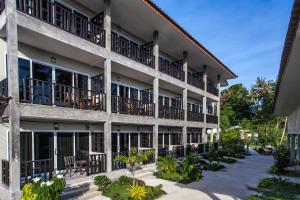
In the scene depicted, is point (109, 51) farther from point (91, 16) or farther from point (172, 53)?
point (172, 53)

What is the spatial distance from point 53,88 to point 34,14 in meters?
3.12

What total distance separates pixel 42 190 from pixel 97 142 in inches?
267

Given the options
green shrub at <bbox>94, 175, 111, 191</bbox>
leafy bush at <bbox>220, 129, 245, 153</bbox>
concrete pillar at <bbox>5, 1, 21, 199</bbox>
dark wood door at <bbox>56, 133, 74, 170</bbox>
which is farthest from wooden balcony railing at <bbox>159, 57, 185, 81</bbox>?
leafy bush at <bbox>220, 129, 245, 153</bbox>

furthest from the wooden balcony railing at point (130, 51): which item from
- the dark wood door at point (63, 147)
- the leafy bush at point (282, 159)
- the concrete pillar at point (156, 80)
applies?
the leafy bush at point (282, 159)

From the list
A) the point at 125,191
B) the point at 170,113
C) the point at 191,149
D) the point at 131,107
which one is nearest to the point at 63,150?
the point at 125,191

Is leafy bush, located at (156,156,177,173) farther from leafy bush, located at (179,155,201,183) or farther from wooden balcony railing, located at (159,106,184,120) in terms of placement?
wooden balcony railing, located at (159,106,184,120)

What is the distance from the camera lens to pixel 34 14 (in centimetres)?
912

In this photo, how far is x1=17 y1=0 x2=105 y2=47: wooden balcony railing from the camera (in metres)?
8.99

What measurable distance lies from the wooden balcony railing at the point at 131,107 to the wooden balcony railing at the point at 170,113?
5.38ft

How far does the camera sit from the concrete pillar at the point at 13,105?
301 inches

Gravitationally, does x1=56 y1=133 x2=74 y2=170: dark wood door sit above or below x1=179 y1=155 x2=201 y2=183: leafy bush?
above

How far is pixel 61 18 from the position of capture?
1024cm

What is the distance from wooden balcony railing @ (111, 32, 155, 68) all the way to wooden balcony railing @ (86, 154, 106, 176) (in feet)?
19.6

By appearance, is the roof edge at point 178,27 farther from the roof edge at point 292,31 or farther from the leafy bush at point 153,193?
the leafy bush at point 153,193
